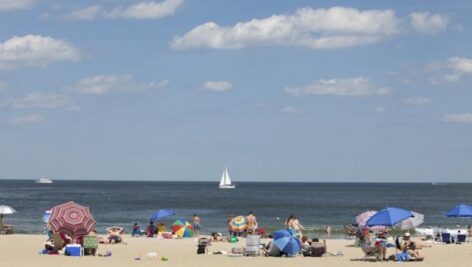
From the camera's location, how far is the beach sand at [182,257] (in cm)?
2206

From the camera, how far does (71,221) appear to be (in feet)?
84.1

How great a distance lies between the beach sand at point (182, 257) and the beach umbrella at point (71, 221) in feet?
3.30

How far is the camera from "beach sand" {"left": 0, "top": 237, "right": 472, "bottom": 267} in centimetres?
2206

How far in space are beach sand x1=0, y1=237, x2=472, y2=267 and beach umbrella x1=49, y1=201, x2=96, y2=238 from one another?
1006 mm

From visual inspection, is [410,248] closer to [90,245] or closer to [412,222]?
[412,222]

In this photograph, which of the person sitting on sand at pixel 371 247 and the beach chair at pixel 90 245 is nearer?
the person sitting on sand at pixel 371 247

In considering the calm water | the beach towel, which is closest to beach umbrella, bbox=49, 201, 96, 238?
the beach towel

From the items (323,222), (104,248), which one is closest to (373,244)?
(104,248)

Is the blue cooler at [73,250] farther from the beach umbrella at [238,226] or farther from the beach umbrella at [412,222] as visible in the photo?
the beach umbrella at [412,222]

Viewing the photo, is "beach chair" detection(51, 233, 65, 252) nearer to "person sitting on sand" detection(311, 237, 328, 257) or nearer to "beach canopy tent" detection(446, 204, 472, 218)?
"person sitting on sand" detection(311, 237, 328, 257)

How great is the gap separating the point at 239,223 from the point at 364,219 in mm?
6053

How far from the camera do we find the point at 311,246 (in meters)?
24.4

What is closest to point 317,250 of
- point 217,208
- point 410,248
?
point 410,248

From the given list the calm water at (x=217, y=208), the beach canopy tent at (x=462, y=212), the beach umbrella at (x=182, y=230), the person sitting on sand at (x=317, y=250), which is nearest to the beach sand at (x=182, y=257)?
the person sitting on sand at (x=317, y=250)
